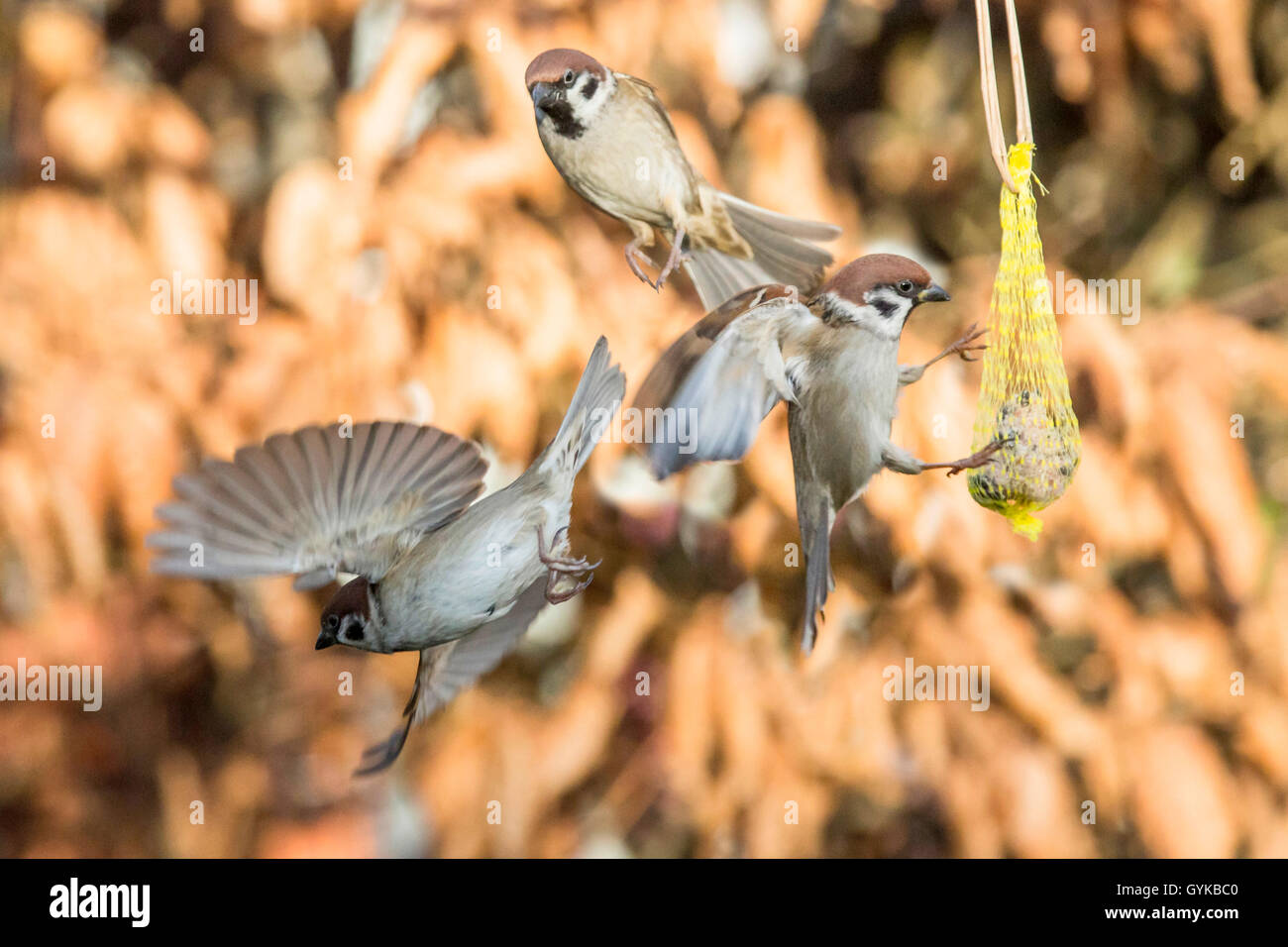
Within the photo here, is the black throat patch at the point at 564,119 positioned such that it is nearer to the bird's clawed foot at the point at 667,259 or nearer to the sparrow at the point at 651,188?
the sparrow at the point at 651,188

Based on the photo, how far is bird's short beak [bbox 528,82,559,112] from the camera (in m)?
1.24

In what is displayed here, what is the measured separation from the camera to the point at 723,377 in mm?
1233

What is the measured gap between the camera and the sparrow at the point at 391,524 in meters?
1.13

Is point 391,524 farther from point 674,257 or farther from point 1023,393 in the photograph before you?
point 1023,393

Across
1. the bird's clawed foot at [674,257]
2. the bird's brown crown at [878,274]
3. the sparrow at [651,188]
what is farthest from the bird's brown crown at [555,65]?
the bird's brown crown at [878,274]

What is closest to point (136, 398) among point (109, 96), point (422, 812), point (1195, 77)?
point (109, 96)

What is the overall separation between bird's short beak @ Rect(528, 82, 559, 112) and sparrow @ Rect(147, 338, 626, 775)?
271 mm

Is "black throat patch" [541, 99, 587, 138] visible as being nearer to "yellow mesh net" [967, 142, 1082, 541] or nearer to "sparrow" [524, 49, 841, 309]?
"sparrow" [524, 49, 841, 309]

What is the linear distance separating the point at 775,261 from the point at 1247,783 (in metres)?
1.39

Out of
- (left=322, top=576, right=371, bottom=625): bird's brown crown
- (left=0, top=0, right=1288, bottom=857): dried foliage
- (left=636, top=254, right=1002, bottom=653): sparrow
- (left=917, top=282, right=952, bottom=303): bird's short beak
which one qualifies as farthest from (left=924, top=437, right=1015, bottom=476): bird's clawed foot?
(left=322, top=576, right=371, bottom=625): bird's brown crown

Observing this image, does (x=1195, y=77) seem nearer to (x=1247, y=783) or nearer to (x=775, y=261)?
(x=775, y=261)

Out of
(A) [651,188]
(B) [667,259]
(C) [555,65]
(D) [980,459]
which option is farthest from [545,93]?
(D) [980,459]

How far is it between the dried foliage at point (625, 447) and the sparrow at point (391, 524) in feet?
1.89

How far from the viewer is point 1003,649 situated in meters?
2.01
